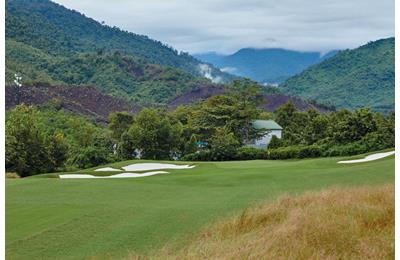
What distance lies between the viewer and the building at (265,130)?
44719mm

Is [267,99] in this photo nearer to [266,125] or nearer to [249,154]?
[266,125]

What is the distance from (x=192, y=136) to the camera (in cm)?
3544

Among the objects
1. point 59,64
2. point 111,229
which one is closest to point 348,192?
point 111,229

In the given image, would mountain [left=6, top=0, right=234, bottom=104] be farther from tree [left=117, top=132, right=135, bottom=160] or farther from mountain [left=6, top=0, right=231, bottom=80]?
tree [left=117, top=132, right=135, bottom=160]

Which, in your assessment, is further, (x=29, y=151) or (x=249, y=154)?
(x=249, y=154)

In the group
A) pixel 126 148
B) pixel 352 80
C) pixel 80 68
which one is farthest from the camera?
pixel 352 80

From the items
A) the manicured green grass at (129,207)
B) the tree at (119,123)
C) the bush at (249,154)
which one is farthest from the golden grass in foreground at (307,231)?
the tree at (119,123)

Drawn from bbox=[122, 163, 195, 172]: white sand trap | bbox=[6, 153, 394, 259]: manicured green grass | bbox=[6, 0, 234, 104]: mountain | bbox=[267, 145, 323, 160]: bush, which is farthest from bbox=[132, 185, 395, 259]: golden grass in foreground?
bbox=[6, 0, 234, 104]: mountain

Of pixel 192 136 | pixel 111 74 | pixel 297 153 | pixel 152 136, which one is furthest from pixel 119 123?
pixel 111 74

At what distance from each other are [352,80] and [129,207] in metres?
96.1

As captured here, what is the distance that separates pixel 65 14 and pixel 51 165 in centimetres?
15120

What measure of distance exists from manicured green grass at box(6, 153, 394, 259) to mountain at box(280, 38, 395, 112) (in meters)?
68.2

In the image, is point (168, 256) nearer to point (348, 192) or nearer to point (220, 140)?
point (348, 192)

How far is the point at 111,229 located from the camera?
262 inches
